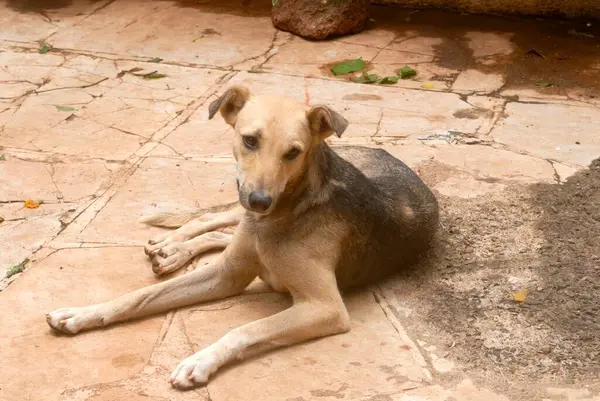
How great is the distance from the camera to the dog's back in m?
4.93

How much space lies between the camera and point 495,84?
8297 mm

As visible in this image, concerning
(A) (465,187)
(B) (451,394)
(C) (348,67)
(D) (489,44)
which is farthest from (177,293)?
(D) (489,44)

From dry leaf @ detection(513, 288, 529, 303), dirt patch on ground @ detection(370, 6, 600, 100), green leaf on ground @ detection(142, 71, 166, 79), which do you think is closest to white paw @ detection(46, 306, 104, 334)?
dry leaf @ detection(513, 288, 529, 303)

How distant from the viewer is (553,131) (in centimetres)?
730

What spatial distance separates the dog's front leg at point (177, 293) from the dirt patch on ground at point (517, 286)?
2.92 feet

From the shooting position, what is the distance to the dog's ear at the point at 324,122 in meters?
4.63

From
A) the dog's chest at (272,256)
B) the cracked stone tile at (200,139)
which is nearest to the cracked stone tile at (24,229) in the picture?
the cracked stone tile at (200,139)

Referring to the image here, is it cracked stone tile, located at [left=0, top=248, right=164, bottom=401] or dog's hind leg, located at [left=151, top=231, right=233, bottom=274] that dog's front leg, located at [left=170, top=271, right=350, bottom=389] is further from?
dog's hind leg, located at [left=151, top=231, right=233, bottom=274]

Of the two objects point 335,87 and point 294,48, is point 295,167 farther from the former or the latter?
point 294,48

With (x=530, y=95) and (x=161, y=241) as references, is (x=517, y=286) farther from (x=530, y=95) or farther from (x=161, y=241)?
(x=530, y=95)

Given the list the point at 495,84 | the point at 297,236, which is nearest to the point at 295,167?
the point at 297,236

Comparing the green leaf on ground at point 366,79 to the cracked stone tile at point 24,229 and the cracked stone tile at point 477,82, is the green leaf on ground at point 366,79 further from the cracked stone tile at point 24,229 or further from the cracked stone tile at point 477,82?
the cracked stone tile at point 24,229

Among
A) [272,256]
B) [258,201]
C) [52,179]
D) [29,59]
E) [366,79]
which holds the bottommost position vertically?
[366,79]

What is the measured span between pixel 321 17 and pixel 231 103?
4.58 m
